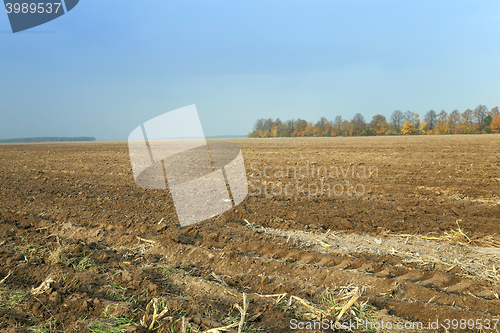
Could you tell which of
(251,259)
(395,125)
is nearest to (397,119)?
(395,125)

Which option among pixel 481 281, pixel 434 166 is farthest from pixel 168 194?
pixel 434 166

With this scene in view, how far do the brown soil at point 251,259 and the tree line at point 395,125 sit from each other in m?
82.6

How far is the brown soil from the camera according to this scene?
2904mm

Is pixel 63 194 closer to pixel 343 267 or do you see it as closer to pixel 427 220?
pixel 343 267

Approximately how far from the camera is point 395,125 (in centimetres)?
8744

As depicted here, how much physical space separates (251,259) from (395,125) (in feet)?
312

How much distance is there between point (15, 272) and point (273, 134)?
8896 cm

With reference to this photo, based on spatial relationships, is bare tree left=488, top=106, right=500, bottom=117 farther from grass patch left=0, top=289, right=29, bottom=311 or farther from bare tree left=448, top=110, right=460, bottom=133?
grass patch left=0, top=289, right=29, bottom=311

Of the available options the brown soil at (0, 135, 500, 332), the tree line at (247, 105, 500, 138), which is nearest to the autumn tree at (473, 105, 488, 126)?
the tree line at (247, 105, 500, 138)

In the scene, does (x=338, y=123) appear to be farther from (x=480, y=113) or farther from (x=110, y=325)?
(x=110, y=325)

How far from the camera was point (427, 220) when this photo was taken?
5.89 meters

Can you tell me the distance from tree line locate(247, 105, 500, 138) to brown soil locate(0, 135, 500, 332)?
271ft

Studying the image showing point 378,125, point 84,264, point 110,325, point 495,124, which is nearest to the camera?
point 110,325

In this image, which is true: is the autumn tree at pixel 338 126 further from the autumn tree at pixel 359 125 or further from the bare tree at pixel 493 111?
the bare tree at pixel 493 111
